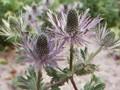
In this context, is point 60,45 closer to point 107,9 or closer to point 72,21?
point 72,21

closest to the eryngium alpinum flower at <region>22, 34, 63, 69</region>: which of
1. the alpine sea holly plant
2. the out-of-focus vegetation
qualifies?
the alpine sea holly plant

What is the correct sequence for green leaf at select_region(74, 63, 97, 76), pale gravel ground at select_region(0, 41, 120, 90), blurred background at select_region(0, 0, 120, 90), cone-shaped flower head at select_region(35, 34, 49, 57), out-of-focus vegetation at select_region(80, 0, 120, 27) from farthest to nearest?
out-of-focus vegetation at select_region(80, 0, 120, 27), blurred background at select_region(0, 0, 120, 90), pale gravel ground at select_region(0, 41, 120, 90), green leaf at select_region(74, 63, 97, 76), cone-shaped flower head at select_region(35, 34, 49, 57)

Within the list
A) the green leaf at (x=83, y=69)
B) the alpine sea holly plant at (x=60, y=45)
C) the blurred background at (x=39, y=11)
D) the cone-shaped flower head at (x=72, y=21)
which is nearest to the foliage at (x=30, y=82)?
the alpine sea holly plant at (x=60, y=45)

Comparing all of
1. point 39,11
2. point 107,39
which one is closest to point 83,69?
point 107,39

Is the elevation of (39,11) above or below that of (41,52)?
above

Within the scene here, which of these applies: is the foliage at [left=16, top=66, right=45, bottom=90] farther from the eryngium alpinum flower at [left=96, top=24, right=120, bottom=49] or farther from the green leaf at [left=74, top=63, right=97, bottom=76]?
the eryngium alpinum flower at [left=96, top=24, right=120, bottom=49]
